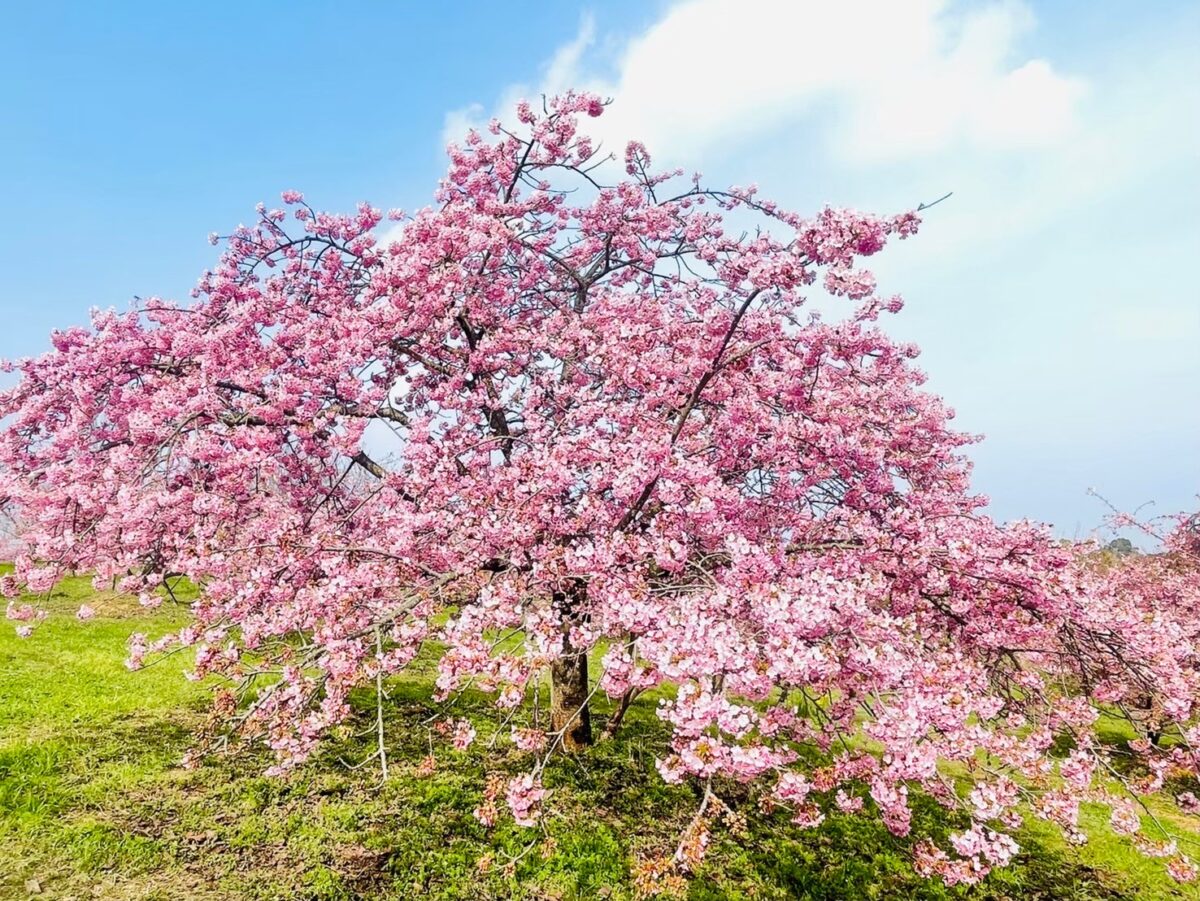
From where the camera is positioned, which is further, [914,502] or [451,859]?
[914,502]

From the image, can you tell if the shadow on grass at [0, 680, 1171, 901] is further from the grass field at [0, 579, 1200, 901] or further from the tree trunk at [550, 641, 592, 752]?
the tree trunk at [550, 641, 592, 752]

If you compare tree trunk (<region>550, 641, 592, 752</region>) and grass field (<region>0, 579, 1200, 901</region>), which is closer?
grass field (<region>0, 579, 1200, 901</region>)

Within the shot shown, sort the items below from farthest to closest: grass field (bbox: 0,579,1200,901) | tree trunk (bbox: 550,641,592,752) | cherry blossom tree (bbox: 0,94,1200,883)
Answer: tree trunk (bbox: 550,641,592,752) < grass field (bbox: 0,579,1200,901) < cherry blossom tree (bbox: 0,94,1200,883)

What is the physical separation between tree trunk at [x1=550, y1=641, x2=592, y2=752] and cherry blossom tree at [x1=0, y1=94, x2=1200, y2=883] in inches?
2.7

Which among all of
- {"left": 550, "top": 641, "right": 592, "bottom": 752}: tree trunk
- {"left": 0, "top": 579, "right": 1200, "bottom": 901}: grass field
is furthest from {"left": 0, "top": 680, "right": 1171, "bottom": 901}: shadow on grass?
{"left": 550, "top": 641, "right": 592, "bottom": 752}: tree trunk

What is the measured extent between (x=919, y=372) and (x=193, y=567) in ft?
33.9

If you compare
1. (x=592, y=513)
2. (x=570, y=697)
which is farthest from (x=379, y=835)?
(x=592, y=513)


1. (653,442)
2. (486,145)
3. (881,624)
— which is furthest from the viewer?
(486,145)

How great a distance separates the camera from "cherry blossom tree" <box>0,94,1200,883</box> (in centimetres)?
493

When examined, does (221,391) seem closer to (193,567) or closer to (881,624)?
(193,567)

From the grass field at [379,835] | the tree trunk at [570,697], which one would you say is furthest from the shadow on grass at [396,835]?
the tree trunk at [570,697]

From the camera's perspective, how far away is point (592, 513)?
6.20m

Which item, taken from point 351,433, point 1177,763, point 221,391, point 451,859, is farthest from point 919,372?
point 221,391

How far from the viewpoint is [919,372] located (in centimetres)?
1051
